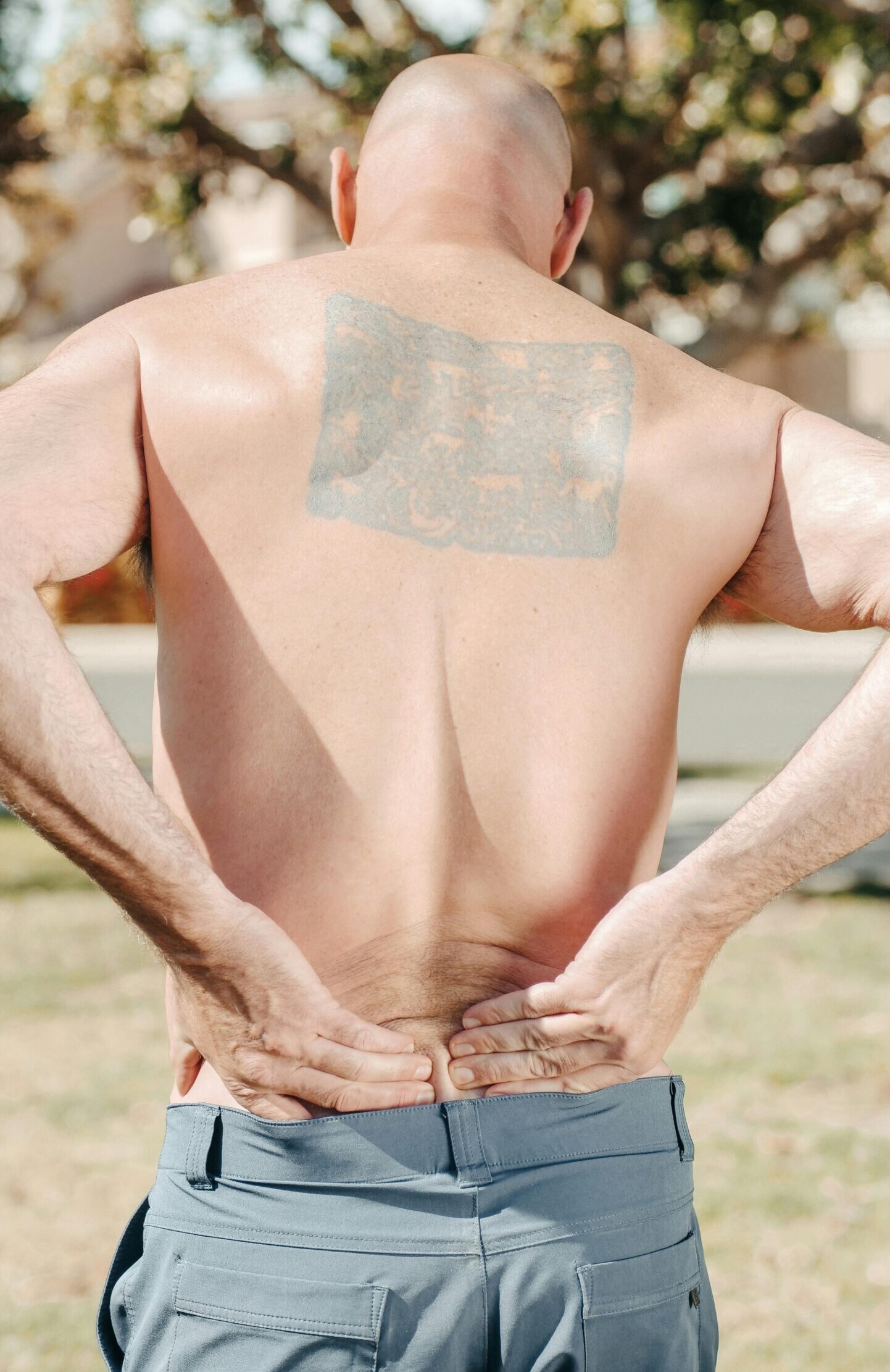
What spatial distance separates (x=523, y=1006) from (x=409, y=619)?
548mm

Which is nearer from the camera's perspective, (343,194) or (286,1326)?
(286,1326)

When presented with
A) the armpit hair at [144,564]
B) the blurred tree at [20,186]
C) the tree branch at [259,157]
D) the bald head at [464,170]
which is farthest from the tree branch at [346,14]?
the armpit hair at [144,564]

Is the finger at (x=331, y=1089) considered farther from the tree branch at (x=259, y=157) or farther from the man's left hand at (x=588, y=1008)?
the tree branch at (x=259, y=157)

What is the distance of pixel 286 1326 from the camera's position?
5.68ft

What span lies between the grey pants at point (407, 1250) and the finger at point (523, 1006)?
11 centimetres

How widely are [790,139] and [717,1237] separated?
22.6 ft

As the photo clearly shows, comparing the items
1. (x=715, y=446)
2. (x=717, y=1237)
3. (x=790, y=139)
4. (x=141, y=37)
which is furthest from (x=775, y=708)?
(x=715, y=446)

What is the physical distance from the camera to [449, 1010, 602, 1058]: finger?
1863 mm

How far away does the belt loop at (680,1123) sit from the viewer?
2006 millimetres

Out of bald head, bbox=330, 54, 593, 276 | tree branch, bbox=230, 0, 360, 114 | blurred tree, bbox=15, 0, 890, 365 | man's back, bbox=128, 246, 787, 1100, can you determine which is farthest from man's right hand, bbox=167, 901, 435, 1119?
tree branch, bbox=230, 0, 360, 114

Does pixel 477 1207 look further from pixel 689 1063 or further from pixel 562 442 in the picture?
pixel 689 1063

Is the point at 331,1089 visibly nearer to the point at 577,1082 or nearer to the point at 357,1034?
the point at 357,1034

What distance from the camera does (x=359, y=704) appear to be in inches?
74.8

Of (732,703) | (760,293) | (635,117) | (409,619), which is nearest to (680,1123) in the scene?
(409,619)
